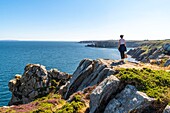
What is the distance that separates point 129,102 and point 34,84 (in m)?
32.1

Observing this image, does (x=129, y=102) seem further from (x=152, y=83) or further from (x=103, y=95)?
(x=152, y=83)

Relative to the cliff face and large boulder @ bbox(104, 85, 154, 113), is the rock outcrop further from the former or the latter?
large boulder @ bbox(104, 85, 154, 113)

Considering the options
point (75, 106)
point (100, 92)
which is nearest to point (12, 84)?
point (75, 106)

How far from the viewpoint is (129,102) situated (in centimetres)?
1592

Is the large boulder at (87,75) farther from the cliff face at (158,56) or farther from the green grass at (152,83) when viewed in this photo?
the cliff face at (158,56)

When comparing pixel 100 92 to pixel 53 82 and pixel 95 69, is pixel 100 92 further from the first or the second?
pixel 53 82

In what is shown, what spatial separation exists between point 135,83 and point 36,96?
29817 millimetres

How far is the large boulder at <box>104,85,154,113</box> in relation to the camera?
1545cm

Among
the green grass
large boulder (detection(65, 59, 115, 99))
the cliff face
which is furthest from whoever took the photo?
the cliff face

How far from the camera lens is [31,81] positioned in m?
44.7

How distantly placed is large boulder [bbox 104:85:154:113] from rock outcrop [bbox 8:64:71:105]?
28542mm

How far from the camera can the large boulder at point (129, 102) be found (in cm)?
1545

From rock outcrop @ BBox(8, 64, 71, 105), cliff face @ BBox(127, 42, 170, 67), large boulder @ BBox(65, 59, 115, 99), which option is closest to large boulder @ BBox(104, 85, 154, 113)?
large boulder @ BBox(65, 59, 115, 99)

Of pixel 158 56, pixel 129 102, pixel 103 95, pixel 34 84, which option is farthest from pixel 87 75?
pixel 158 56
